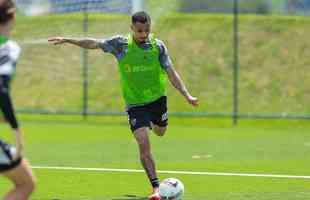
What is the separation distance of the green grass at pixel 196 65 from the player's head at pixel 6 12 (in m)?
17.3

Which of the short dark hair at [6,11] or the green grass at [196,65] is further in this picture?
the green grass at [196,65]

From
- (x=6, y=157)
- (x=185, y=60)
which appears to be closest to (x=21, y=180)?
(x=6, y=157)

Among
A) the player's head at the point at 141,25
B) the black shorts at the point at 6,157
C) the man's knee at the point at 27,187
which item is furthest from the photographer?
the player's head at the point at 141,25

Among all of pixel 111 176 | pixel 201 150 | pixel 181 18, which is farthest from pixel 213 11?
pixel 111 176

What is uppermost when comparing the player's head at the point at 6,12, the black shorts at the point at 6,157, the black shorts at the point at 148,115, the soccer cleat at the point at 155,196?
the player's head at the point at 6,12

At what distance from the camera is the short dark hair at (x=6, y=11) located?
8648mm

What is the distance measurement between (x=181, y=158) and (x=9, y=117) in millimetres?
8610

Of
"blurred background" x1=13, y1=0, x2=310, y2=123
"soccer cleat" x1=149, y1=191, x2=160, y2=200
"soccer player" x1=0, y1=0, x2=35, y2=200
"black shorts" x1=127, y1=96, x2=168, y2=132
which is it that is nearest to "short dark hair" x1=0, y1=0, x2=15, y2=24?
"soccer player" x1=0, y1=0, x2=35, y2=200

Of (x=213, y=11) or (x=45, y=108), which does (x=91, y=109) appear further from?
(x=213, y=11)

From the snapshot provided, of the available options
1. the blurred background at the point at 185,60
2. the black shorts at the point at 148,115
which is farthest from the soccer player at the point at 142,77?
the blurred background at the point at 185,60

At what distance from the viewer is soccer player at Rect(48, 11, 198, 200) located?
12477mm

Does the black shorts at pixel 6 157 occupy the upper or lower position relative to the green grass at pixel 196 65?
upper

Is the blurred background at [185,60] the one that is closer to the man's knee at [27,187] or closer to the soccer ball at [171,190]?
the soccer ball at [171,190]

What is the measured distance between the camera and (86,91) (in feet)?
86.5
